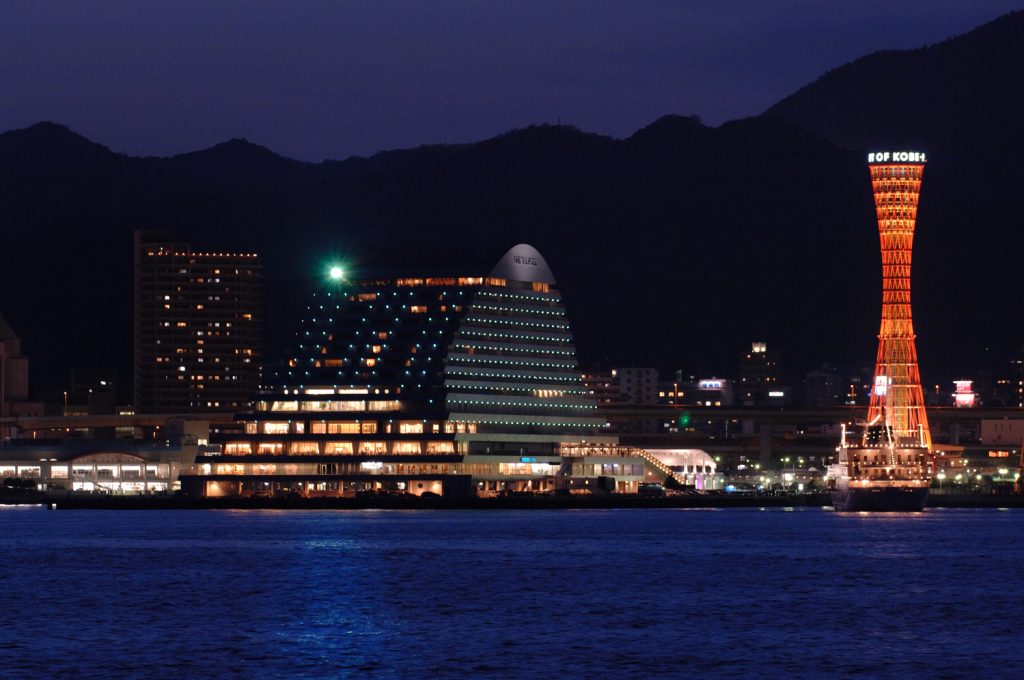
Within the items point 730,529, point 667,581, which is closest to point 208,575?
point 667,581

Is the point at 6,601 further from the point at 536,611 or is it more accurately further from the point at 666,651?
the point at 666,651

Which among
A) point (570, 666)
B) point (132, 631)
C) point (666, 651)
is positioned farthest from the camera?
point (132, 631)

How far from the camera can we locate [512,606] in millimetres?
99375

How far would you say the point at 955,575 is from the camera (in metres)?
120

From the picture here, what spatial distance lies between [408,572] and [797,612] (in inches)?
1254

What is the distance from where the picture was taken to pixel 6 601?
336 ft

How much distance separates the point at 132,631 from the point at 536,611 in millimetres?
18970

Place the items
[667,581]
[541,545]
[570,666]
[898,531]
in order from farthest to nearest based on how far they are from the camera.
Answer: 1. [898,531]
2. [541,545]
3. [667,581]
4. [570,666]

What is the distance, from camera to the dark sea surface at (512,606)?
7806 cm

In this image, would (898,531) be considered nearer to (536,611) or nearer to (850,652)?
(536,611)

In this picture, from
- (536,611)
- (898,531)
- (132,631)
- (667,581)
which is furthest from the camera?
(898,531)

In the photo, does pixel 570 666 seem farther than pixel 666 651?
No

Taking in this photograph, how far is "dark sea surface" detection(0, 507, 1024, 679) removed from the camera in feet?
256

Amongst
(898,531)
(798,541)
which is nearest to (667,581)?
(798,541)
